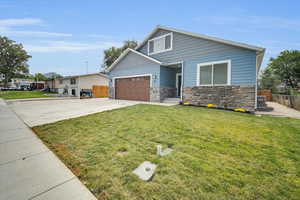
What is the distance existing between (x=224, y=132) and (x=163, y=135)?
6.01 feet

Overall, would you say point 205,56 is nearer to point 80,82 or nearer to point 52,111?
point 52,111

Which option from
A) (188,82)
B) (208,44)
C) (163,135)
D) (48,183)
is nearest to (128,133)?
(163,135)

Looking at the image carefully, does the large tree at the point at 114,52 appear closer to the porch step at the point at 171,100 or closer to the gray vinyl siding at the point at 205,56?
the gray vinyl siding at the point at 205,56

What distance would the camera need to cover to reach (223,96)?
7.52 m

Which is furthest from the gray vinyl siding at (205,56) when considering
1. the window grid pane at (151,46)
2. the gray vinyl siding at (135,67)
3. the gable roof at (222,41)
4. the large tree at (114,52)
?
the large tree at (114,52)

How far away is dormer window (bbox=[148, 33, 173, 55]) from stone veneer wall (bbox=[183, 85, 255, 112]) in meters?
4.09

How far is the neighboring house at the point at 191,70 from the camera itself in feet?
22.8

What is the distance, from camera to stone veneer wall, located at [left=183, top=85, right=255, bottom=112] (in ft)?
22.3

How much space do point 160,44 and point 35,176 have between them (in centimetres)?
1124

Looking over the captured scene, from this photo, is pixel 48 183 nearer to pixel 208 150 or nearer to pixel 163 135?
pixel 163 135

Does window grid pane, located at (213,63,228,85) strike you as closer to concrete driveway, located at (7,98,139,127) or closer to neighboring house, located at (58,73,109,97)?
concrete driveway, located at (7,98,139,127)

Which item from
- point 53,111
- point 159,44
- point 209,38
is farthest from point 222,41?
point 53,111

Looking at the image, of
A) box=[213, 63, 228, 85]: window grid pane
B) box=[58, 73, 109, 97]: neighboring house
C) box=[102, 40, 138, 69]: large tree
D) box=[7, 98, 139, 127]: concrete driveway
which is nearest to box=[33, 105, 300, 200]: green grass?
box=[7, 98, 139, 127]: concrete driveway

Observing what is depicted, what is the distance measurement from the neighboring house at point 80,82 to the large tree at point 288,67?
112 feet
